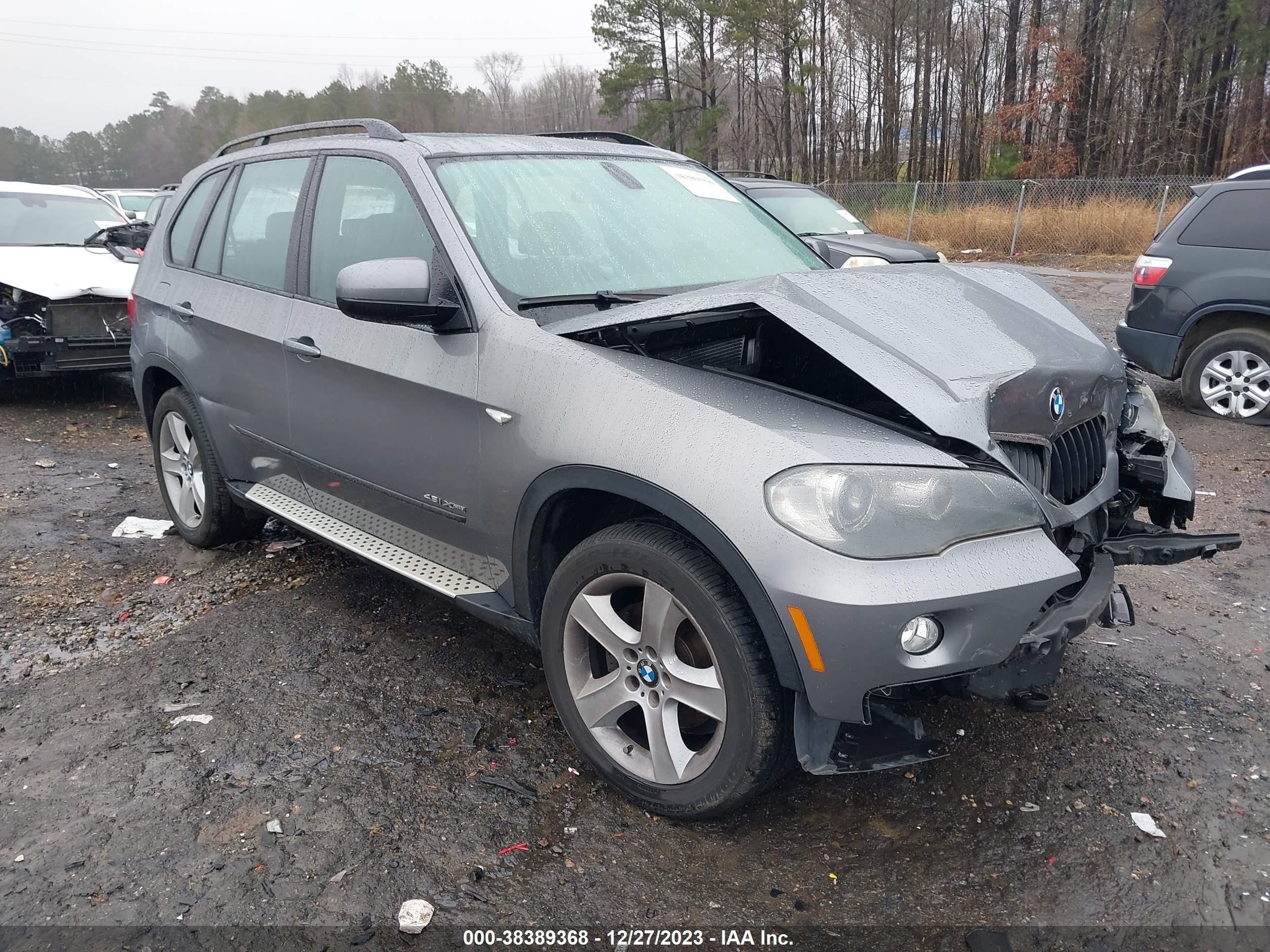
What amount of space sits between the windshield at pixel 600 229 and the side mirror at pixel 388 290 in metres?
0.26

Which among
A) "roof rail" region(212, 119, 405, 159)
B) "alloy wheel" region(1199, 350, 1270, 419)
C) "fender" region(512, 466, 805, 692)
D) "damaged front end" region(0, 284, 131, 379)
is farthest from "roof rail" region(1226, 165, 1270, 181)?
"damaged front end" region(0, 284, 131, 379)

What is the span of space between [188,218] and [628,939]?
13.4 ft

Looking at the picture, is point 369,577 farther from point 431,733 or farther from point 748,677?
point 748,677

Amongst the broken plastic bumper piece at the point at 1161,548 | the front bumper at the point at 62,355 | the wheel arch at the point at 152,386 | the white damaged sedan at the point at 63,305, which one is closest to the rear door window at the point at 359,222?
the wheel arch at the point at 152,386

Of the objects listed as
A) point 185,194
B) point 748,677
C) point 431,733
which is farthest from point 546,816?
point 185,194

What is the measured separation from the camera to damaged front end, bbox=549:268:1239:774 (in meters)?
2.24

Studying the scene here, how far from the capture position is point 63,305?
747 centimetres

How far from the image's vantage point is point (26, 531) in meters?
5.12

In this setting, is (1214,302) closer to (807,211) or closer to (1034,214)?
(807,211)

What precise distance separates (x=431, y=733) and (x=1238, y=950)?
2.33 m

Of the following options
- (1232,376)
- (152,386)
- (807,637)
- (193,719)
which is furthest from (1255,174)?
(193,719)

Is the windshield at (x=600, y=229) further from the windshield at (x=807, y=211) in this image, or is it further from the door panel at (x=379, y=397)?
the windshield at (x=807, y=211)

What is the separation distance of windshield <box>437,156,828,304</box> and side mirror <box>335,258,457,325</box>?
0.87ft

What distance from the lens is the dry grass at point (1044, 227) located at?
1842 centimetres
